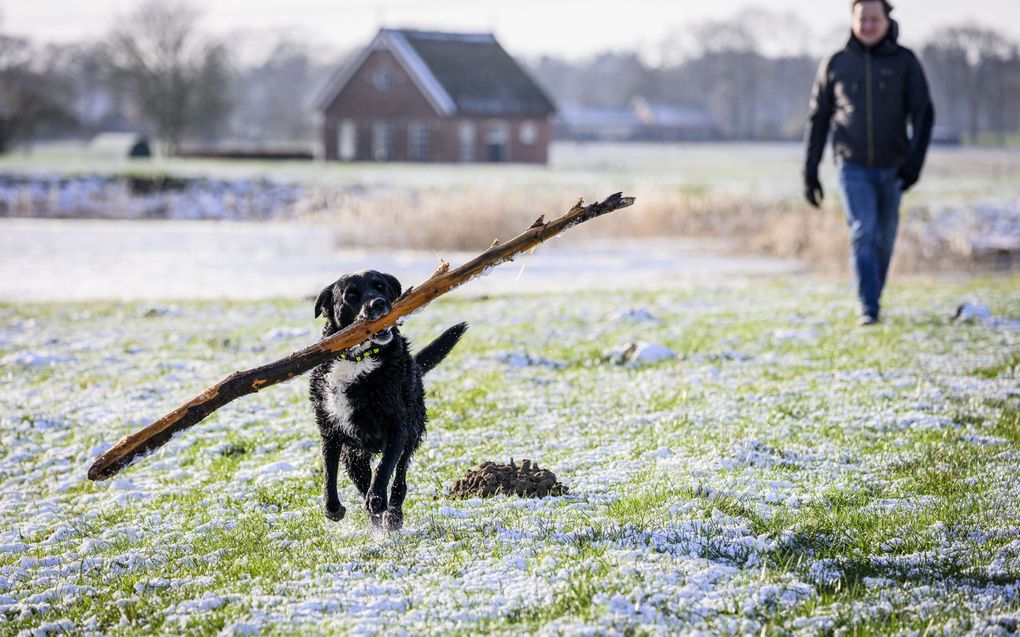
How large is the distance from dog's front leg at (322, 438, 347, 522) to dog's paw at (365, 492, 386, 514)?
0.95 feet

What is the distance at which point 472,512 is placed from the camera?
4738 mm

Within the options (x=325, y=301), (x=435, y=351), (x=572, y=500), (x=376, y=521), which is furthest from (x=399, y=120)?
(x=376, y=521)

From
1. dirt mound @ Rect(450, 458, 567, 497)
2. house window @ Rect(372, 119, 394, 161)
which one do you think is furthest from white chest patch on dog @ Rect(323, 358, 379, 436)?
house window @ Rect(372, 119, 394, 161)

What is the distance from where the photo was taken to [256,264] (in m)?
18.4

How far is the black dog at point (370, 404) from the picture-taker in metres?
4.54

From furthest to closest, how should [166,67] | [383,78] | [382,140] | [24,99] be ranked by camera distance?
[166,67] < [24,99] < [382,140] < [383,78]

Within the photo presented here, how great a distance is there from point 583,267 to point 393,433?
14399 millimetres

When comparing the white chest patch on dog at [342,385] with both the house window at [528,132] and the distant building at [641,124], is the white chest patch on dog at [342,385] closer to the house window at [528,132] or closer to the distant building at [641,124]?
the house window at [528,132]

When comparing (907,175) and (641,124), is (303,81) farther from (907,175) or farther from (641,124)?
(907,175)

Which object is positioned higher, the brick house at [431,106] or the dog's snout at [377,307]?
the brick house at [431,106]

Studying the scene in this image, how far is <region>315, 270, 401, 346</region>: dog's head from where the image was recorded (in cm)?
459

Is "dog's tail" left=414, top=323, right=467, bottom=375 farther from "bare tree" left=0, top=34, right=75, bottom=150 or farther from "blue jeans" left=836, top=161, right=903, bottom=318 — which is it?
"bare tree" left=0, top=34, right=75, bottom=150

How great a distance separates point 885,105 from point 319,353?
6732 mm

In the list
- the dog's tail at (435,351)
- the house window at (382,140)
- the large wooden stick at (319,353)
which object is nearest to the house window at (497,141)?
the house window at (382,140)
